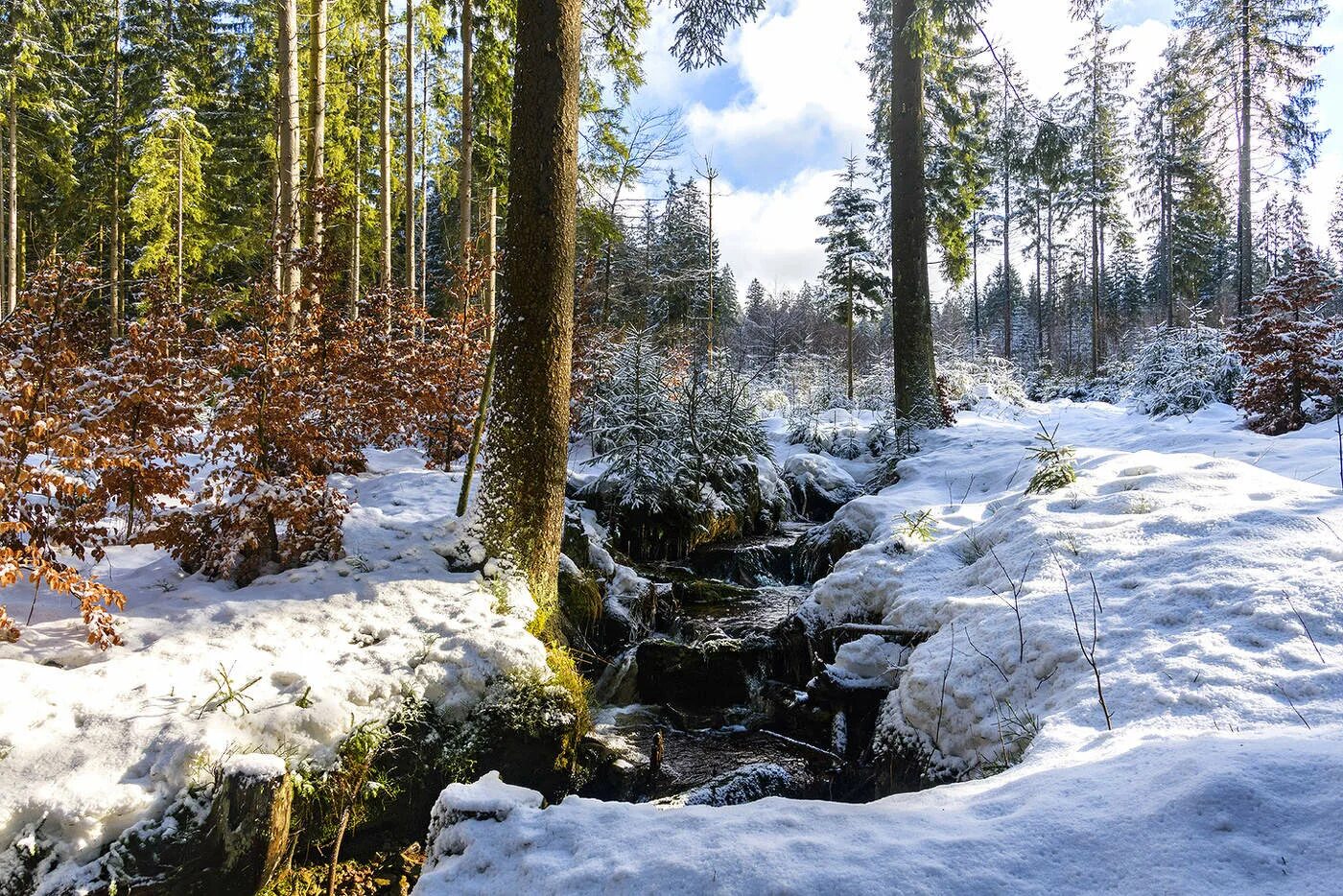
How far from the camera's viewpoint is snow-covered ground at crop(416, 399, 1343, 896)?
Result: 5.44ft

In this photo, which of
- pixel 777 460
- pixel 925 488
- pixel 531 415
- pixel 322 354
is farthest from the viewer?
pixel 777 460

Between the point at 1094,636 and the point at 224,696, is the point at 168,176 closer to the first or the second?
the point at 224,696

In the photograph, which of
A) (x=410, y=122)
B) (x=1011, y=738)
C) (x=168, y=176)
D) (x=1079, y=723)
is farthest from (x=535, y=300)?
(x=168, y=176)

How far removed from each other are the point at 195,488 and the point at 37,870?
4218 mm

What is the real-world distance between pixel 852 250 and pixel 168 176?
21616 millimetres

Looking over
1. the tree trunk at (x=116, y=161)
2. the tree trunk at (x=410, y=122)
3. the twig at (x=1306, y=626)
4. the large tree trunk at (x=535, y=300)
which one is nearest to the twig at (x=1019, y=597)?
the twig at (x=1306, y=626)

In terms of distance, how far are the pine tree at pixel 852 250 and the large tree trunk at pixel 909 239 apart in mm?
14503

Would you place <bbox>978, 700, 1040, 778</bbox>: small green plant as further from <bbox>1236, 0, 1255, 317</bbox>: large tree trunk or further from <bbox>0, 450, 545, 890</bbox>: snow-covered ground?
A: <bbox>1236, 0, 1255, 317</bbox>: large tree trunk

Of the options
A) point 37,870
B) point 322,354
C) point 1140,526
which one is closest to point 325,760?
point 37,870

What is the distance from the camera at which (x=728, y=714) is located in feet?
16.7

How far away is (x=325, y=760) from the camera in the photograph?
3105 millimetres

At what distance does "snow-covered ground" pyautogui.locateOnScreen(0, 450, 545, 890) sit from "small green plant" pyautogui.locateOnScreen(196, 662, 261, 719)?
13 mm

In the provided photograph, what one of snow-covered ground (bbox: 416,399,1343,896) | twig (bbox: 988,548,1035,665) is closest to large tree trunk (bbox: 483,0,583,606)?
snow-covered ground (bbox: 416,399,1343,896)

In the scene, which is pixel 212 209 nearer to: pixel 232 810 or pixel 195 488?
pixel 195 488
